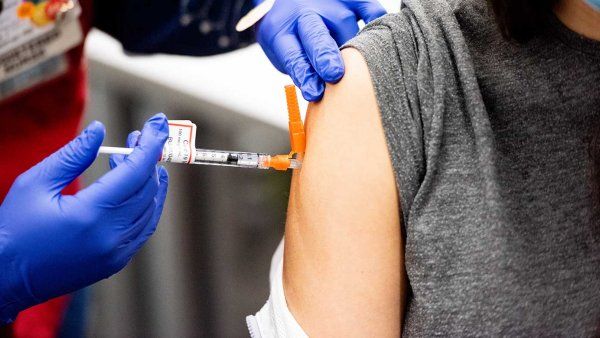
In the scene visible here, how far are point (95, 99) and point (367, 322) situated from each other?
61.4 inches

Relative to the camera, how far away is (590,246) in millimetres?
969

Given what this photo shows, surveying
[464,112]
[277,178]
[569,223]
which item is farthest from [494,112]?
[277,178]

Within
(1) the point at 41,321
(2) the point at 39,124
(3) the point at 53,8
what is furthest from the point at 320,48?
(1) the point at 41,321

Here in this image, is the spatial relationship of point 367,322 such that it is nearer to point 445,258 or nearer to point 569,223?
point 445,258

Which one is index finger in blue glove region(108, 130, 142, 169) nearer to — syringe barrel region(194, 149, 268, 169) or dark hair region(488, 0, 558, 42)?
syringe barrel region(194, 149, 268, 169)

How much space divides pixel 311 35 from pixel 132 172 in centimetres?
35

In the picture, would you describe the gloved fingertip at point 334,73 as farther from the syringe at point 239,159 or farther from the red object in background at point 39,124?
the red object in background at point 39,124

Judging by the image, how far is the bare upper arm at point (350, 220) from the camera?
937 millimetres

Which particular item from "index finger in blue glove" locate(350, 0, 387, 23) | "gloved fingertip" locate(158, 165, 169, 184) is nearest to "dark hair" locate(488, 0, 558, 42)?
"index finger in blue glove" locate(350, 0, 387, 23)

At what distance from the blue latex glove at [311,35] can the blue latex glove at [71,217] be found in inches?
9.2

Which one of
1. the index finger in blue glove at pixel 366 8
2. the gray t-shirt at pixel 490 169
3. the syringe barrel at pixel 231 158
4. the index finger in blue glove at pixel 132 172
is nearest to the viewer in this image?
the gray t-shirt at pixel 490 169

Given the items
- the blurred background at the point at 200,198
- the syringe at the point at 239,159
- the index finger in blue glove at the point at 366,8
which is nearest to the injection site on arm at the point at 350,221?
the syringe at the point at 239,159

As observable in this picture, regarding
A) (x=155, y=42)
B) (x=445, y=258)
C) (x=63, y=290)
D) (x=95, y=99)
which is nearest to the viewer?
(x=445, y=258)

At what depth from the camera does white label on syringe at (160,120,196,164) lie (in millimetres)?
1101
